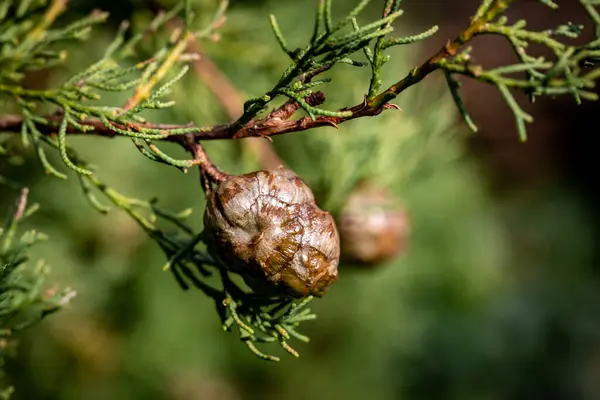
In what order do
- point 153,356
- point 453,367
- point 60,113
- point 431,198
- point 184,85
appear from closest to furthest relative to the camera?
1. point 60,113
2. point 184,85
3. point 153,356
4. point 431,198
5. point 453,367

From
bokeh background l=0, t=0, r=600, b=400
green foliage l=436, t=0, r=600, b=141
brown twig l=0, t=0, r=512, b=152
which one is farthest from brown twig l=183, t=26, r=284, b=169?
green foliage l=436, t=0, r=600, b=141

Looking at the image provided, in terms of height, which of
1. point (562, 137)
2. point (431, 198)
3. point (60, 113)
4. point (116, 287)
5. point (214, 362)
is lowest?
point (562, 137)

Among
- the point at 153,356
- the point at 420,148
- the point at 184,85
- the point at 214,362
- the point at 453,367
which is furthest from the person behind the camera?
the point at 453,367

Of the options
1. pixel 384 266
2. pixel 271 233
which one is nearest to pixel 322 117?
pixel 271 233

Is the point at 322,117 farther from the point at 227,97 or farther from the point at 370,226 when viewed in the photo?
the point at 227,97

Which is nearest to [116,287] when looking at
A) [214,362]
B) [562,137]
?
[214,362]

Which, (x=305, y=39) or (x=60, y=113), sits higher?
(x=60, y=113)

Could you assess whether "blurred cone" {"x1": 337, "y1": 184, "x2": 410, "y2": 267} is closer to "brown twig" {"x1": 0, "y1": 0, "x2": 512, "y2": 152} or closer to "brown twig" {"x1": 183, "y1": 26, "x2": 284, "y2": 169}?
"brown twig" {"x1": 183, "y1": 26, "x2": 284, "y2": 169}

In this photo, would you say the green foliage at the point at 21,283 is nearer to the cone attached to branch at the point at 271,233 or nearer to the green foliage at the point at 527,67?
the cone attached to branch at the point at 271,233

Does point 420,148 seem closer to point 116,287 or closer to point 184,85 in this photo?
point 184,85
